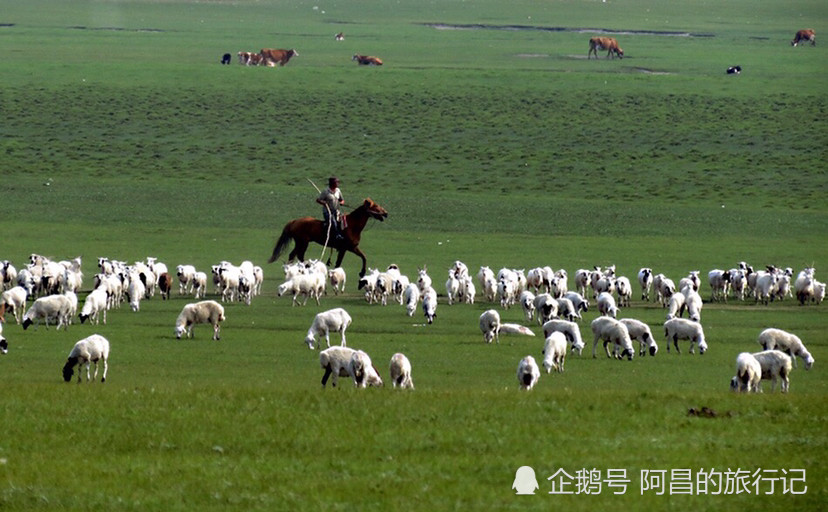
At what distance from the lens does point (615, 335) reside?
24391 mm

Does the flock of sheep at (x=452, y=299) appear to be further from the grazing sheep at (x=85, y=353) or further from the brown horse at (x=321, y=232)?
the brown horse at (x=321, y=232)

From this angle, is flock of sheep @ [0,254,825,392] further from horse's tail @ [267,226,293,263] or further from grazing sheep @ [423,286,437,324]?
horse's tail @ [267,226,293,263]

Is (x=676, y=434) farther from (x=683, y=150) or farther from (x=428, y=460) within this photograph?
(x=683, y=150)

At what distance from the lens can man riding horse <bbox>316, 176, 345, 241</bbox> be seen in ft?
121

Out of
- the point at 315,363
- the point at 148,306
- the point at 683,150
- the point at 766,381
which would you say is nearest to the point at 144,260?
the point at 148,306

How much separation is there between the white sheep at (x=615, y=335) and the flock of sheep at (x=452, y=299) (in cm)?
2

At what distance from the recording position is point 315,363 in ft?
76.9

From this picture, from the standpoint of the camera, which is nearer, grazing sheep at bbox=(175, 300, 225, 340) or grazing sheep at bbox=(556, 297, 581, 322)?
grazing sheep at bbox=(175, 300, 225, 340)

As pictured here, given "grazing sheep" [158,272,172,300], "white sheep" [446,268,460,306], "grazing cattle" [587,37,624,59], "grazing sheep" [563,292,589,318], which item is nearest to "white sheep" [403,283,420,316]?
"white sheep" [446,268,460,306]

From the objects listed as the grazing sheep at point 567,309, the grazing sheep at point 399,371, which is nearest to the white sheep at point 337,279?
the grazing sheep at point 567,309

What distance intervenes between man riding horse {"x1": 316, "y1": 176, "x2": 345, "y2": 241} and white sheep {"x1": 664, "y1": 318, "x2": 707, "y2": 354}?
13068 mm

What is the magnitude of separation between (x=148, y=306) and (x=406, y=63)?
64.1 meters

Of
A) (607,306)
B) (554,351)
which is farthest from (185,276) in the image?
(554,351)

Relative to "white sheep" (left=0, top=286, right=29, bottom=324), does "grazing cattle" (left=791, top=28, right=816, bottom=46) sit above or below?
above
